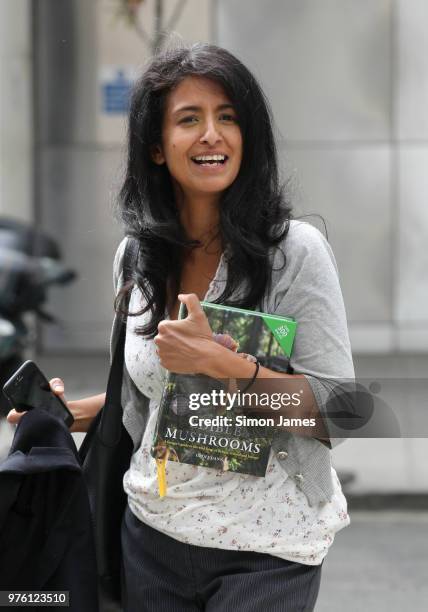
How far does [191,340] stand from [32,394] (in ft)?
1.53

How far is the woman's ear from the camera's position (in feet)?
7.27

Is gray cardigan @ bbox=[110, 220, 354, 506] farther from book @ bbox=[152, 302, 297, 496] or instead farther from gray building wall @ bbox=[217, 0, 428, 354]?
gray building wall @ bbox=[217, 0, 428, 354]

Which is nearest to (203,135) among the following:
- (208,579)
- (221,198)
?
(221,198)

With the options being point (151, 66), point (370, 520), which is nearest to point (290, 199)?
point (151, 66)

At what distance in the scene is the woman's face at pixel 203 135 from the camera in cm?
207

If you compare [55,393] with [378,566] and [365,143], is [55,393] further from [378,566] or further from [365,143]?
[365,143]

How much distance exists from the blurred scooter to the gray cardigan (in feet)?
15.5

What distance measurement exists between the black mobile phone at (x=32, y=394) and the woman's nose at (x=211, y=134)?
574 millimetres

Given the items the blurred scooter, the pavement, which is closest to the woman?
the pavement

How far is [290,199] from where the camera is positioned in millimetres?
2184

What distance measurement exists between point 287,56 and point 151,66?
8.01 metres

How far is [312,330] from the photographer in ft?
6.52

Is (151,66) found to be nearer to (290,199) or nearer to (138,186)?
(138,186)

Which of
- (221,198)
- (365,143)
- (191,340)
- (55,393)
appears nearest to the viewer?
(191,340)
